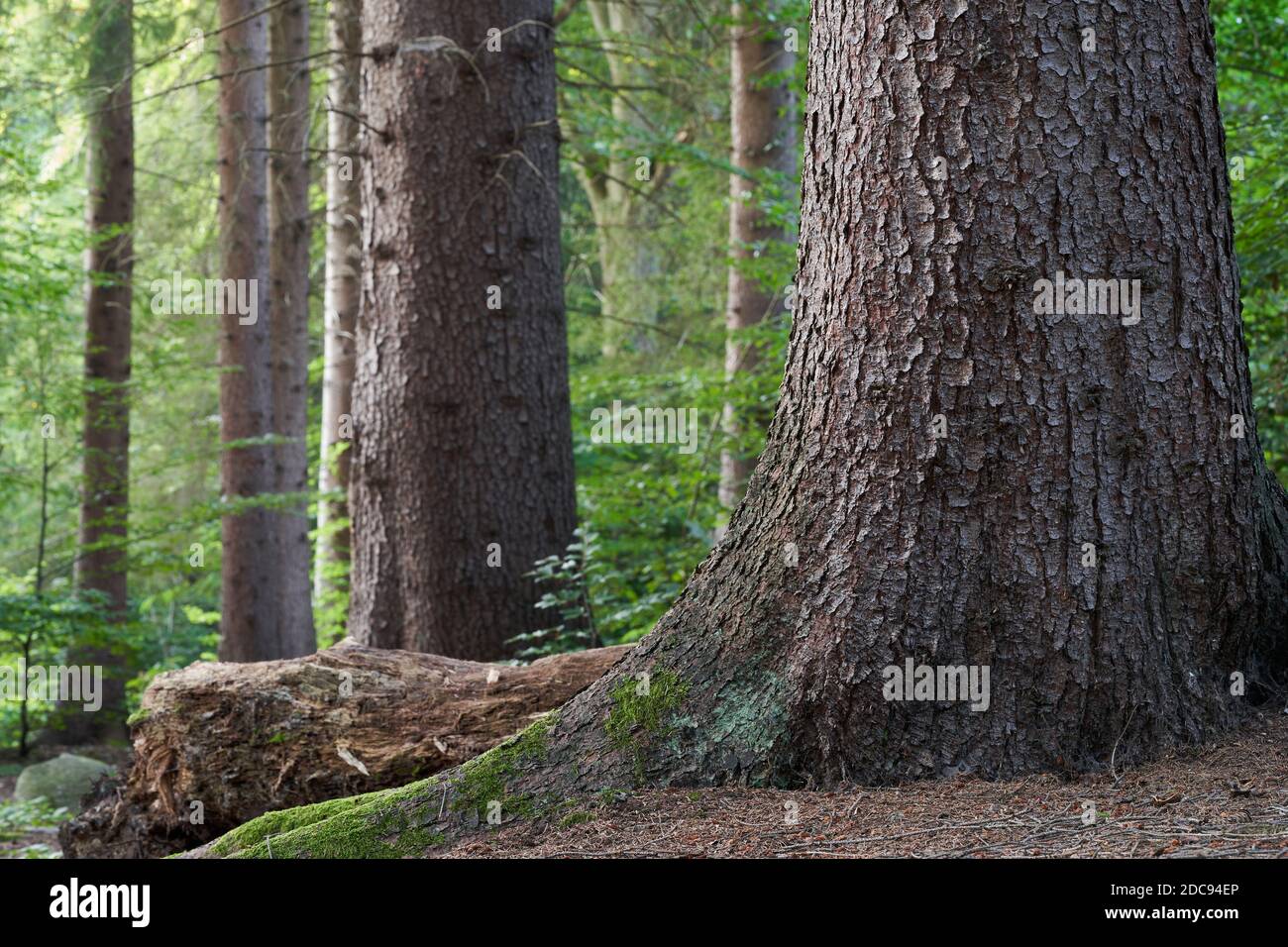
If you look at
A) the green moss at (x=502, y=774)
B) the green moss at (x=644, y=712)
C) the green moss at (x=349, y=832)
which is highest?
the green moss at (x=644, y=712)

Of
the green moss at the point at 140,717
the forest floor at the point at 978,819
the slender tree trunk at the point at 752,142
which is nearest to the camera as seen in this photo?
the forest floor at the point at 978,819

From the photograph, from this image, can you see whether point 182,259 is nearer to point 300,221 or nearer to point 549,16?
point 300,221

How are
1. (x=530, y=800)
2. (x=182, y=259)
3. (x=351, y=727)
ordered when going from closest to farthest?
1. (x=530, y=800)
2. (x=351, y=727)
3. (x=182, y=259)

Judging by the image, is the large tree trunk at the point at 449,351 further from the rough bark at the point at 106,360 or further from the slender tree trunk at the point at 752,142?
the rough bark at the point at 106,360

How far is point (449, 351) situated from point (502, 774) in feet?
12.2

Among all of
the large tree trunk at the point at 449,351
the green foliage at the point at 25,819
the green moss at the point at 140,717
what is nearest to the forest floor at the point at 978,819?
the green moss at the point at 140,717

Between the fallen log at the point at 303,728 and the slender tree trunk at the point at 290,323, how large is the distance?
22.3 ft

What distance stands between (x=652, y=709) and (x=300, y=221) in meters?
10.1

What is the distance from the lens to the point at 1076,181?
10.9ft

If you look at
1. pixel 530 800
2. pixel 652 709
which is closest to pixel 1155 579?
pixel 652 709

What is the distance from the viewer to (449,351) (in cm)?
687

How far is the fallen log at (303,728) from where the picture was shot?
4.65 m

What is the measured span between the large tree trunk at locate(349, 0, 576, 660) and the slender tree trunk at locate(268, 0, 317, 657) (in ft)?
16.7

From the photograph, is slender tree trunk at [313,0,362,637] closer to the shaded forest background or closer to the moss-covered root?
the shaded forest background
